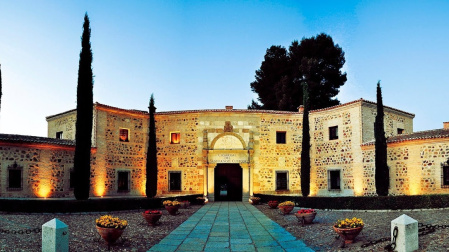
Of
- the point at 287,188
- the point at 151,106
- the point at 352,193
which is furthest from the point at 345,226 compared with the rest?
the point at 151,106

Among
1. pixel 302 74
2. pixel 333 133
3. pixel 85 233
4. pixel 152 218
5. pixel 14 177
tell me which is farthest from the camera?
pixel 302 74

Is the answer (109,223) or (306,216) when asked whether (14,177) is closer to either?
(109,223)

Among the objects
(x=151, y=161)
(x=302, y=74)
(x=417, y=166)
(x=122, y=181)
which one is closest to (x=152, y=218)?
(x=151, y=161)

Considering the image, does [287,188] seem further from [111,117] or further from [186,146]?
[111,117]

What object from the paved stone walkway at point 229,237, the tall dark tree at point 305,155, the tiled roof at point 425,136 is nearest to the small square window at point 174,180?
the tall dark tree at point 305,155

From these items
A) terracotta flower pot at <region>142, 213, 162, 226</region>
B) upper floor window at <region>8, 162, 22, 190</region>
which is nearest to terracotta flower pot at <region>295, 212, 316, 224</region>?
terracotta flower pot at <region>142, 213, 162, 226</region>

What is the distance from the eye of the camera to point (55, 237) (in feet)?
22.5

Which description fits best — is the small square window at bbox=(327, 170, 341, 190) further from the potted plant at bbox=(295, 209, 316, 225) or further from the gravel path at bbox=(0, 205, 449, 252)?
the potted plant at bbox=(295, 209, 316, 225)

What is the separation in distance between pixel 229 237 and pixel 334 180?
46.6ft

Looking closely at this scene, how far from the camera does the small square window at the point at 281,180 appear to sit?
23.5 m

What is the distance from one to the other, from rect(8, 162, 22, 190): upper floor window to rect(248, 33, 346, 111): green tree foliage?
23.5 meters

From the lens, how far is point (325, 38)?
36250 mm

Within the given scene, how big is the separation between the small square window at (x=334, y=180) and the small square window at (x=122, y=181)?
13.0 m

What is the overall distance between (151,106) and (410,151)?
50.7ft
